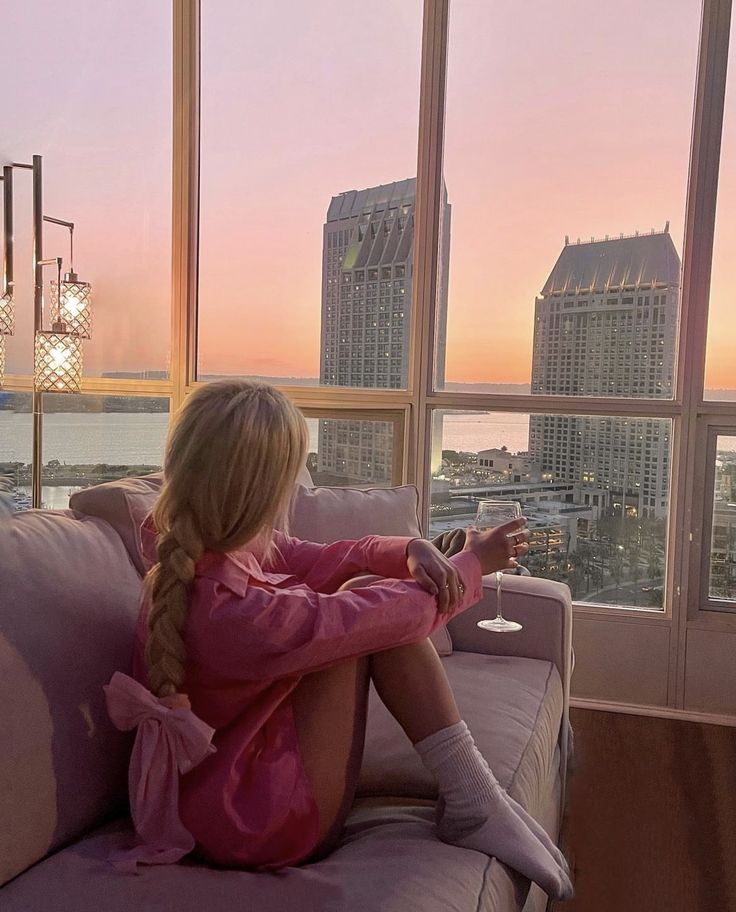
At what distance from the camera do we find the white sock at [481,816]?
1.38 metres

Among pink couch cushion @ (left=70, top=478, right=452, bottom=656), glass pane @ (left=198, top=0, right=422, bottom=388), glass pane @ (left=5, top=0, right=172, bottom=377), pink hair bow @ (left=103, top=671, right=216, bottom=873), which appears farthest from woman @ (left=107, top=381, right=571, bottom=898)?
glass pane @ (left=5, top=0, right=172, bottom=377)

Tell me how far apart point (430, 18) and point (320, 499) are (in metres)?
2.12

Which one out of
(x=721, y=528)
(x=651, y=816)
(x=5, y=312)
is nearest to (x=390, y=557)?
(x=651, y=816)

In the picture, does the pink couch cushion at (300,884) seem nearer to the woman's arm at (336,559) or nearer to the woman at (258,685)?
the woman at (258,685)

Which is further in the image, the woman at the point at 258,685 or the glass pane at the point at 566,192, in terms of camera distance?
the glass pane at the point at 566,192

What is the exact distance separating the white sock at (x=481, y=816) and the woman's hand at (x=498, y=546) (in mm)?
310

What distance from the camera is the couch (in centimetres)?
119

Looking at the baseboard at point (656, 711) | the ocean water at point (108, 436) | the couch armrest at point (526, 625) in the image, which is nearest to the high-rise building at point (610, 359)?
the ocean water at point (108, 436)

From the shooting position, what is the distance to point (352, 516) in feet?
7.55

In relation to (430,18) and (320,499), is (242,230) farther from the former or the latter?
(320,499)

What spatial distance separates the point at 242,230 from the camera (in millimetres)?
3764

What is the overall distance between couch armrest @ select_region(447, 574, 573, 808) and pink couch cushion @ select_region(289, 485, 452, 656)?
8 centimetres

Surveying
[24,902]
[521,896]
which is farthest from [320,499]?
[24,902]

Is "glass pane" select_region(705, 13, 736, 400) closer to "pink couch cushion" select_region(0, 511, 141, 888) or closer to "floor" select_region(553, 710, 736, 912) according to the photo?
"floor" select_region(553, 710, 736, 912)
